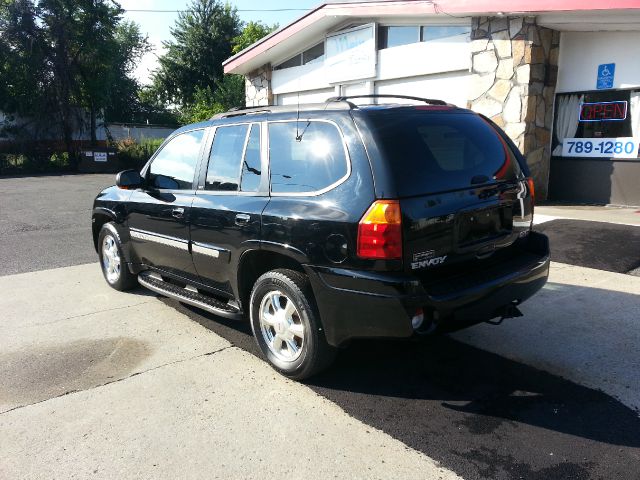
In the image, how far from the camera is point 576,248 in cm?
709

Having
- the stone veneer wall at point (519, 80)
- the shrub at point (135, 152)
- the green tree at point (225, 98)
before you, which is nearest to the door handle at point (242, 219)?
the stone veneer wall at point (519, 80)

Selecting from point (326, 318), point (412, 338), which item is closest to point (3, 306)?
point (326, 318)

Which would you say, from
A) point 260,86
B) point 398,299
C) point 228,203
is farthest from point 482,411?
point 260,86

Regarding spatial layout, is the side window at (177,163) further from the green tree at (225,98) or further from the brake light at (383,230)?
the green tree at (225,98)

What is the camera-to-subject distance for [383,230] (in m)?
2.98

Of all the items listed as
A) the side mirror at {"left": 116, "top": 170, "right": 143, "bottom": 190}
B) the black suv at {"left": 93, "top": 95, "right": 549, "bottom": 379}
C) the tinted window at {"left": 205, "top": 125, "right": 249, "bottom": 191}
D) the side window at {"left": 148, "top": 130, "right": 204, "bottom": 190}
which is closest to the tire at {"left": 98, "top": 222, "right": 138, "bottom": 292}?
the side mirror at {"left": 116, "top": 170, "right": 143, "bottom": 190}

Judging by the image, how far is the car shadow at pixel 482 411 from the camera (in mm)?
2698

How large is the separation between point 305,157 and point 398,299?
1.20 meters

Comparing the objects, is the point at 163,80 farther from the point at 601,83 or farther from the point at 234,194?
the point at 234,194

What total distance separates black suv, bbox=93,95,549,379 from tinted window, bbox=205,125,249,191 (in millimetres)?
14

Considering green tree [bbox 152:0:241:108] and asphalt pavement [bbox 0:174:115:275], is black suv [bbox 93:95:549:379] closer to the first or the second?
asphalt pavement [bbox 0:174:115:275]

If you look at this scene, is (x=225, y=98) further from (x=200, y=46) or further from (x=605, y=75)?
(x=605, y=75)

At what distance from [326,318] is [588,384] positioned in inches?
71.3

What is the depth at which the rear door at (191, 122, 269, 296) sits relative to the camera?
378 cm
